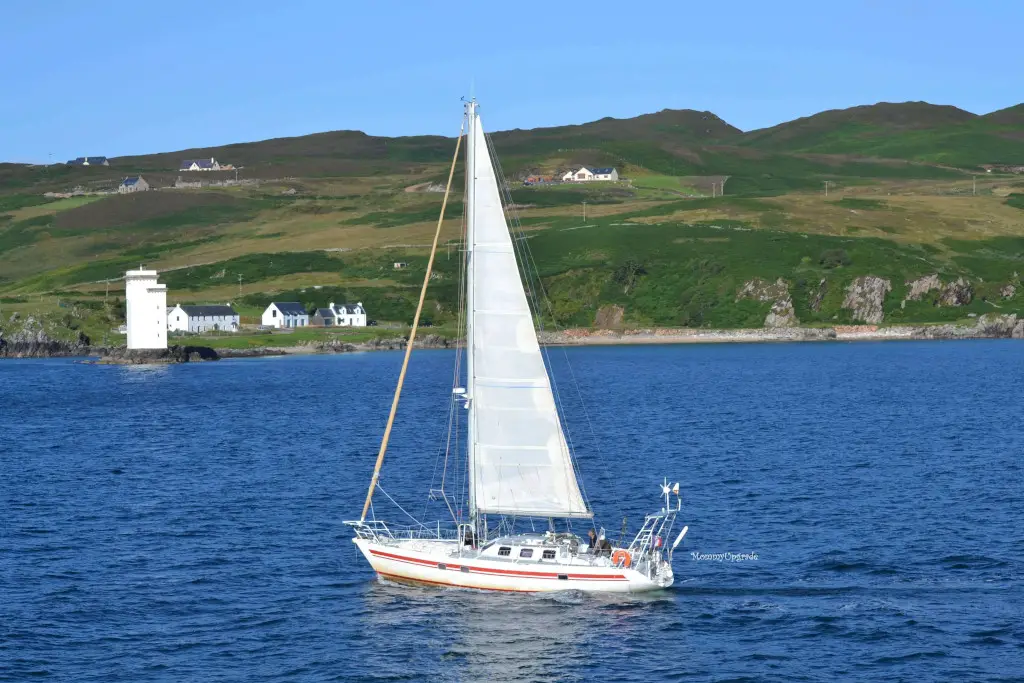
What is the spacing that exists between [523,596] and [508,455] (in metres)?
5.41

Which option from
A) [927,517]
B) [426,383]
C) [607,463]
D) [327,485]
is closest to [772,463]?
[607,463]

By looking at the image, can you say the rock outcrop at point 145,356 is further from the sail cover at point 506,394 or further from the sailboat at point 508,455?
the sail cover at point 506,394

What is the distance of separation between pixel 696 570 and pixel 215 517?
27180mm

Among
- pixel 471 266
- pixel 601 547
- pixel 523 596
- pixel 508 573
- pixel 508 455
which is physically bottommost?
pixel 523 596

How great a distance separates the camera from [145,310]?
193 m

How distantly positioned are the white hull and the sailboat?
4cm

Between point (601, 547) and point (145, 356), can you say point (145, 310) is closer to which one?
point (145, 356)

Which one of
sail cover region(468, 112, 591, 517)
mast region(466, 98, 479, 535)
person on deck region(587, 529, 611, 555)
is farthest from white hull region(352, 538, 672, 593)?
sail cover region(468, 112, 591, 517)

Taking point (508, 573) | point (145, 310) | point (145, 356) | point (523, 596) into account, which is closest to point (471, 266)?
point (508, 573)

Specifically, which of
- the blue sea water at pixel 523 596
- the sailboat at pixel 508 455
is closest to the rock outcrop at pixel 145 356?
the blue sea water at pixel 523 596

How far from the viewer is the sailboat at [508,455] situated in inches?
1964

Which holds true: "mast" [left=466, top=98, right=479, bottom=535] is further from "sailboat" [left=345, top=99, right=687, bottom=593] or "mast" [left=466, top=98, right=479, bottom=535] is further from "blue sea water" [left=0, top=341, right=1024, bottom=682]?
"blue sea water" [left=0, top=341, right=1024, bottom=682]

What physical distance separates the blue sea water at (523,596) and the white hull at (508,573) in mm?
588
